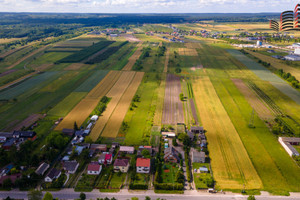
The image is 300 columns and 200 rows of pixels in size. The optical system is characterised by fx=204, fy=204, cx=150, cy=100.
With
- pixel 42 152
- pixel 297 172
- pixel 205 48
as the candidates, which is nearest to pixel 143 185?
pixel 42 152

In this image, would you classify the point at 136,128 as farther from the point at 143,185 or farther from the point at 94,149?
the point at 143,185

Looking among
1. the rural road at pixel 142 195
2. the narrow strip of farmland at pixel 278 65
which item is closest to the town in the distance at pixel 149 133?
the rural road at pixel 142 195

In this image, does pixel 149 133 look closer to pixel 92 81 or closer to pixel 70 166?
pixel 70 166

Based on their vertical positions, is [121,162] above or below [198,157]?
below

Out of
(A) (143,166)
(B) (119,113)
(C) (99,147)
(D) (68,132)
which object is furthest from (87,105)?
(A) (143,166)

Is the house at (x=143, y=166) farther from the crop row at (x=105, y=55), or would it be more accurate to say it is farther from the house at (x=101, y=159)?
the crop row at (x=105, y=55)

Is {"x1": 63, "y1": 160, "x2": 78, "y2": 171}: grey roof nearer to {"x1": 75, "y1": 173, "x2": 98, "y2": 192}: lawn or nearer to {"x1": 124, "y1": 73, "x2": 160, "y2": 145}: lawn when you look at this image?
{"x1": 75, "y1": 173, "x2": 98, "y2": 192}: lawn

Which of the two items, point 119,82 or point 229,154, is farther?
point 119,82
